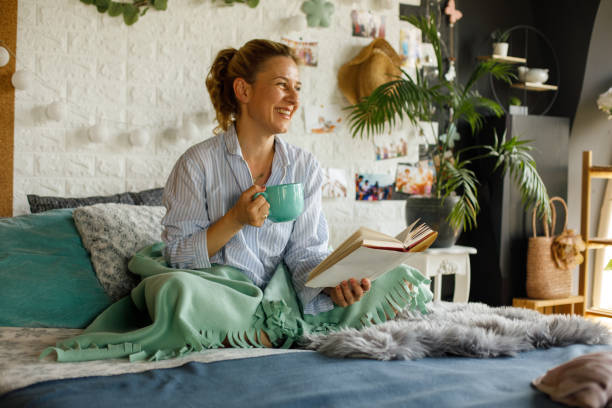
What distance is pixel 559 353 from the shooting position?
1265 mm

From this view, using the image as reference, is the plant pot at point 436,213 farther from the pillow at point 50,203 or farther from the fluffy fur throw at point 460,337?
the pillow at point 50,203

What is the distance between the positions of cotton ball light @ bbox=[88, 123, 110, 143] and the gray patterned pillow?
2.04 feet

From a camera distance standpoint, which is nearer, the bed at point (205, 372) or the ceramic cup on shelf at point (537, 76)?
the bed at point (205, 372)

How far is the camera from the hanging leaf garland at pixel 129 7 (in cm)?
258

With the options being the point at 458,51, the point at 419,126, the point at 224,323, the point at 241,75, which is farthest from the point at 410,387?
the point at 458,51

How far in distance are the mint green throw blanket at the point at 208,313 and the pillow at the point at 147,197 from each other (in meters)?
0.63

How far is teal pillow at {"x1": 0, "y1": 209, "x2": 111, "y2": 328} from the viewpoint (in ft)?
5.40

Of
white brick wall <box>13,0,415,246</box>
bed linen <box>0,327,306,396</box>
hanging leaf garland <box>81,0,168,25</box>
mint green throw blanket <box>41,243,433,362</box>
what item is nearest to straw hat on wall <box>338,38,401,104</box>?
white brick wall <box>13,0,415,246</box>

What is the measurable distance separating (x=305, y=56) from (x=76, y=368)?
226cm

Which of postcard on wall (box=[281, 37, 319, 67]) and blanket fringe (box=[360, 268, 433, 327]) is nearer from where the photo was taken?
blanket fringe (box=[360, 268, 433, 327])

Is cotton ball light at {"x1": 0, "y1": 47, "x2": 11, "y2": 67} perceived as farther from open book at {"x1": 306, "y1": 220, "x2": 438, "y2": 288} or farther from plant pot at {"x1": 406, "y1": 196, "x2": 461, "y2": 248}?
plant pot at {"x1": 406, "y1": 196, "x2": 461, "y2": 248}

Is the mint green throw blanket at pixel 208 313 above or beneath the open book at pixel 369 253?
beneath

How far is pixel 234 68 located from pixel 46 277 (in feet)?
2.91

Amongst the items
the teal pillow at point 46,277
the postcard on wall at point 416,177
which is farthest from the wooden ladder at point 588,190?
the teal pillow at point 46,277
